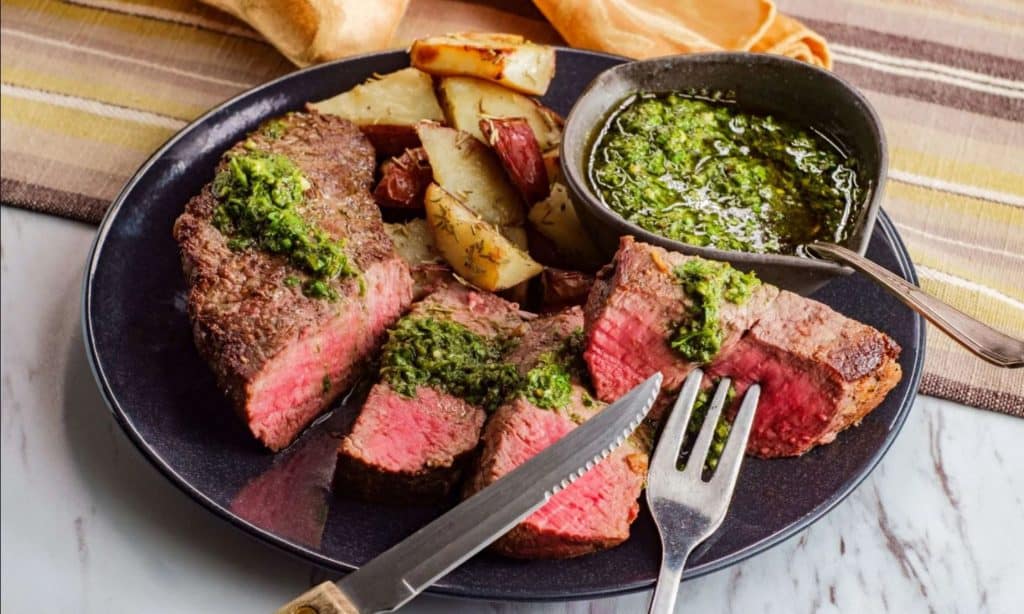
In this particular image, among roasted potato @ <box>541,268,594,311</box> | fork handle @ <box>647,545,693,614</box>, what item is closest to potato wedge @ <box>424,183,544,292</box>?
roasted potato @ <box>541,268,594,311</box>

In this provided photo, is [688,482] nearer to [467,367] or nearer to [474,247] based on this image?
[467,367]

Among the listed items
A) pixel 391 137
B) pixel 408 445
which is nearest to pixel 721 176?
pixel 391 137

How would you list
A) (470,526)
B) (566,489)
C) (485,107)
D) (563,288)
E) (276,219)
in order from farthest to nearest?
1. (485,107)
2. (563,288)
3. (276,219)
4. (566,489)
5. (470,526)

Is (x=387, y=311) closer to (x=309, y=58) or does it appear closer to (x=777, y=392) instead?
(x=777, y=392)

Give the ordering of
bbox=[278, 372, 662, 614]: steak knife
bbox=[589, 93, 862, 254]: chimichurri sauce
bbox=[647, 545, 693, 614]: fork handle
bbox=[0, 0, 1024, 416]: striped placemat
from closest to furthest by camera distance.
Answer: bbox=[278, 372, 662, 614]: steak knife
bbox=[647, 545, 693, 614]: fork handle
bbox=[589, 93, 862, 254]: chimichurri sauce
bbox=[0, 0, 1024, 416]: striped placemat

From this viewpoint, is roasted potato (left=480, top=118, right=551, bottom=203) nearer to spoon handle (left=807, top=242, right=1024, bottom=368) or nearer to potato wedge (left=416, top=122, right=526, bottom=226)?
potato wedge (left=416, top=122, right=526, bottom=226)

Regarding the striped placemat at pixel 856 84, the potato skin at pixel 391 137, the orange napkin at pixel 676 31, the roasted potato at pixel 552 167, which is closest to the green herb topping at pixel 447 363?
the roasted potato at pixel 552 167

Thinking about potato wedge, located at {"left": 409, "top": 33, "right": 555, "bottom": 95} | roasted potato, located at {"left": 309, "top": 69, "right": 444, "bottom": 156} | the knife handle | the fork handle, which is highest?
potato wedge, located at {"left": 409, "top": 33, "right": 555, "bottom": 95}
